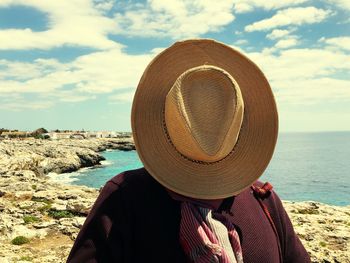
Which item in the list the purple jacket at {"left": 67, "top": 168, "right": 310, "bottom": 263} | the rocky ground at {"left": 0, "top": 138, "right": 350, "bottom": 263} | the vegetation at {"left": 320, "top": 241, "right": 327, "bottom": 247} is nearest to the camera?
the purple jacket at {"left": 67, "top": 168, "right": 310, "bottom": 263}

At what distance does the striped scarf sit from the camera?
1910 millimetres

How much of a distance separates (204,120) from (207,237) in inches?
24.1

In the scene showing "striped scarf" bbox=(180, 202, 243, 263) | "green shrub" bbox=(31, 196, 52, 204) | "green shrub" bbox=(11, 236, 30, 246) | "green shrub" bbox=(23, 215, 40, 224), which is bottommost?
"green shrub" bbox=(31, 196, 52, 204)

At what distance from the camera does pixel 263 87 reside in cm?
223

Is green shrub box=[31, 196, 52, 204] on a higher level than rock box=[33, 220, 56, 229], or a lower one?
lower

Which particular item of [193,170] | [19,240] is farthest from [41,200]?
[193,170]

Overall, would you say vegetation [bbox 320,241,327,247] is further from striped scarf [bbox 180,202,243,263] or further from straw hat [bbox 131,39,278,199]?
striped scarf [bbox 180,202,243,263]

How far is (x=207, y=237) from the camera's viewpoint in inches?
77.6

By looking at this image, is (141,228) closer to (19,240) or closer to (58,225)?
(19,240)

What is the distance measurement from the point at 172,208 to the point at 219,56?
2.96ft

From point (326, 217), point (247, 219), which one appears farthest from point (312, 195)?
point (247, 219)

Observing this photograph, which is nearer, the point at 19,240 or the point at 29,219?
the point at 19,240

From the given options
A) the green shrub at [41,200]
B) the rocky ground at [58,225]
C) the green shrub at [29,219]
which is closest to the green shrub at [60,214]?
the rocky ground at [58,225]

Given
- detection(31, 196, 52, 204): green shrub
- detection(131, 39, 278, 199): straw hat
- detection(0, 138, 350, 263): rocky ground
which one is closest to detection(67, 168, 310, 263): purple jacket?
detection(131, 39, 278, 199): straw hat
